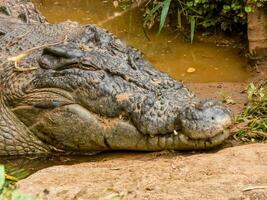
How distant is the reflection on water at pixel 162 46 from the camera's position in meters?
6.06

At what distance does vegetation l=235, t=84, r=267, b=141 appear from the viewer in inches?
178

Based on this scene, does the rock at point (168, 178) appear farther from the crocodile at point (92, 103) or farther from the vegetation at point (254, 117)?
the vegetation at point (254, 117)

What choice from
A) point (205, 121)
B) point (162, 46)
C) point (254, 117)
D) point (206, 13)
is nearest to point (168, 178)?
point (205, 121)

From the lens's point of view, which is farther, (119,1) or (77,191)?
(119,1)

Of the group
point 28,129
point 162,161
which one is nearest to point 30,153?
point 28,129

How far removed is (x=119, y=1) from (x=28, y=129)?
335cm

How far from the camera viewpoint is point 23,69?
482cm

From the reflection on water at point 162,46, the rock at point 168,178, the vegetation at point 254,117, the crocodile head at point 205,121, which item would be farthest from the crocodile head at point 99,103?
the reflection on water at point 162,46

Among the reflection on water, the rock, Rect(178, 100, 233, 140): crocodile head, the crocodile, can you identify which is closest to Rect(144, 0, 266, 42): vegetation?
the reflection on water

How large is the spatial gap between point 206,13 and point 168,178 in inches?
136

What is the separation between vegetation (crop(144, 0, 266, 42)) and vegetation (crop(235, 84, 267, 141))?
Result: 4.08ft

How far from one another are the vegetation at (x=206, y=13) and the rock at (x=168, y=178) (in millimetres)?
2469

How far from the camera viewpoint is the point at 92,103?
448 centimetres

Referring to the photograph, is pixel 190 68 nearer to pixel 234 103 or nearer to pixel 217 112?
pixel 234 103
